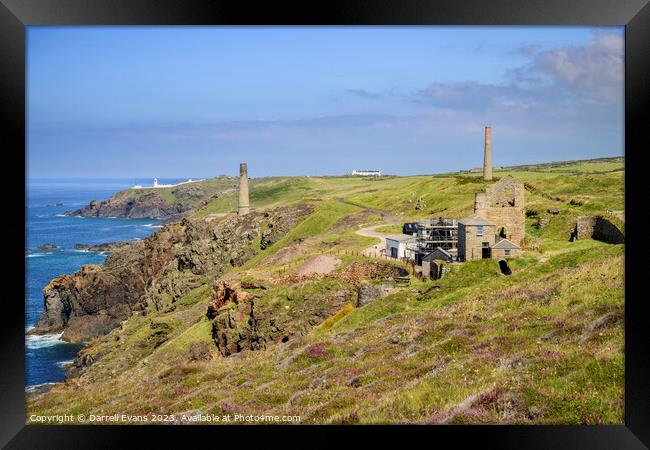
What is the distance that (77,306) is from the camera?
214 ft

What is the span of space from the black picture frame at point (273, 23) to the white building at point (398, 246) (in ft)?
78.5

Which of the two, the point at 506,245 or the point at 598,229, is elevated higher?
the point at 598,229

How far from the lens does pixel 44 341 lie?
5878 cm

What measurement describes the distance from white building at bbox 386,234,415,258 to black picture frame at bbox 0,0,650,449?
2393cm

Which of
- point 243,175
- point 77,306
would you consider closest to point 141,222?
point 243,175

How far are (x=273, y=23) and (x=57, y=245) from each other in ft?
217

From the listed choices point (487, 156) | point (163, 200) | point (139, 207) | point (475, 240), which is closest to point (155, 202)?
point (163, 200)

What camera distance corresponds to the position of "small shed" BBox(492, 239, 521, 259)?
1258 inches

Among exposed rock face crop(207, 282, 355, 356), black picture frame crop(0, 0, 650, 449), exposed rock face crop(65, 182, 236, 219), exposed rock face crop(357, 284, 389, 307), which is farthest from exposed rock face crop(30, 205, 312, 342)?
black picture frame crop(0, 0, 650, 449)

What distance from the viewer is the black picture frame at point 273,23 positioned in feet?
55.7

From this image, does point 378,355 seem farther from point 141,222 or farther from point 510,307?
point 141,222

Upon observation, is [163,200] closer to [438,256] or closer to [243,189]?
[243,189]

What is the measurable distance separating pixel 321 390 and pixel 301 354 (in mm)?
4541

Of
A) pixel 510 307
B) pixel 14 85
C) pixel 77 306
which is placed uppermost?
pixel 14 85
